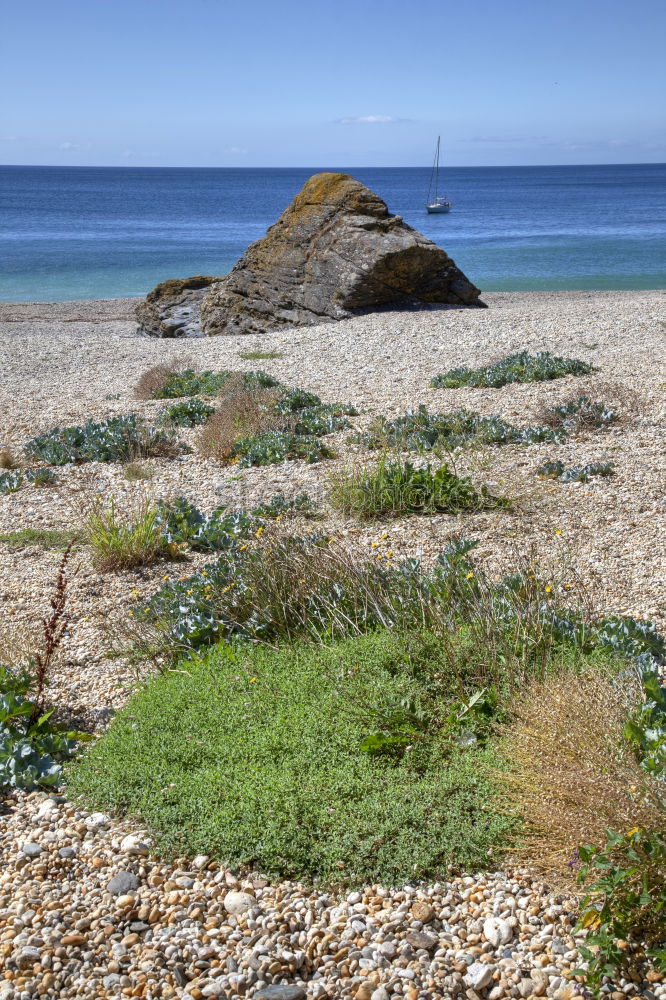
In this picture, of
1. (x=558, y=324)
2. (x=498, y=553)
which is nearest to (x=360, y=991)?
(x=498, y=553)

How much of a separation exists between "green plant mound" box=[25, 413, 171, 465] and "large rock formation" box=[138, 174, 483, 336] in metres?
9.38

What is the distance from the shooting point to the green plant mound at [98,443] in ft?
29.0

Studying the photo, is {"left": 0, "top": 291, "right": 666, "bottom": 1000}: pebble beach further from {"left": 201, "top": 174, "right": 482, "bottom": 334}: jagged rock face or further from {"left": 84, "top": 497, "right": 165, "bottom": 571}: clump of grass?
{"left": 201, "top": 174, "right": 482, "bottom": 334}: jagged rock face

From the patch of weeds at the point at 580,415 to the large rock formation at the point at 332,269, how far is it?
31.5 ft

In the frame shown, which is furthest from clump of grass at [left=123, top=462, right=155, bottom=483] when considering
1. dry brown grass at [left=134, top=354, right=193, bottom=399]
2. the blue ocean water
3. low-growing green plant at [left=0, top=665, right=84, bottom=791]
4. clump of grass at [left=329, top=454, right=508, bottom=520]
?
the blue ocean water

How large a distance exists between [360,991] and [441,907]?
444 millimetres

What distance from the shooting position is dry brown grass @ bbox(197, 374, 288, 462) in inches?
343

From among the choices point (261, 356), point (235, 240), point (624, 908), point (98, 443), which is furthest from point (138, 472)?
point (235, 240)

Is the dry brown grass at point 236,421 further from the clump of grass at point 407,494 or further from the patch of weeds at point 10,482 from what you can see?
the clump of grass at point 407,494

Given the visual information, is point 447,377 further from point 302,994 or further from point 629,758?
point 302,994

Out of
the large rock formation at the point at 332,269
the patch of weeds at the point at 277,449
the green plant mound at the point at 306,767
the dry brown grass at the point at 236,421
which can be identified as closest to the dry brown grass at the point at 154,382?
the dry brown grass at the point at 236,421

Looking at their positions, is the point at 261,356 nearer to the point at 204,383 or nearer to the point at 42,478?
the point at 204,383

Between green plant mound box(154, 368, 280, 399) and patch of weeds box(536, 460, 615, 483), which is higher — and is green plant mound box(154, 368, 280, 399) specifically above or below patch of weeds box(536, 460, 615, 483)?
above

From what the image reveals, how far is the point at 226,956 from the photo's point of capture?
2.78m
